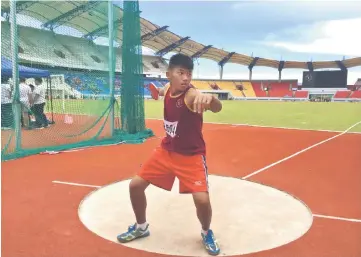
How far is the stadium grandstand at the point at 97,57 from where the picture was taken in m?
9.43

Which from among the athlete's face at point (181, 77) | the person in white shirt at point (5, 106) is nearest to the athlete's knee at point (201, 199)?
the athlete's face at point (181, 77)

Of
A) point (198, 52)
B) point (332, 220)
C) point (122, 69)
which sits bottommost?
point (332, 220)

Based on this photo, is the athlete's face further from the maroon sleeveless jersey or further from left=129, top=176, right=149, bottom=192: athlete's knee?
left=129, top=176, right=149, bottom=192: athlete's knee

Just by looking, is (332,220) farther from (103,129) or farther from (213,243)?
(103,129)

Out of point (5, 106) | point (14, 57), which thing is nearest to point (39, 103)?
point (5, 106)

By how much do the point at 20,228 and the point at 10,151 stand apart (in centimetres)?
412

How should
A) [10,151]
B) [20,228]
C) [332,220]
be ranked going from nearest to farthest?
1. [20,228]
2. [332,220]
3. [10,151]

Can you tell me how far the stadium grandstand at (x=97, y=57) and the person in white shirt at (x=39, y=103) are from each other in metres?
0.61

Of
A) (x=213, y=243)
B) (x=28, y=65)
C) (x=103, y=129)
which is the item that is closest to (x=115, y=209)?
(x=213, y=243)

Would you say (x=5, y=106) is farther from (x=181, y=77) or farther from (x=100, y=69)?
(x=181, y=77)

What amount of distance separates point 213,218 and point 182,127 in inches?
49.0

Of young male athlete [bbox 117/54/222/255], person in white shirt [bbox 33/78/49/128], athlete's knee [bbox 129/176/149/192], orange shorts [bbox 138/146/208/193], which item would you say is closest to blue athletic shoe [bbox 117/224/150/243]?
young male athlete [bbox 117/54/222/255]

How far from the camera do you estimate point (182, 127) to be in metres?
3.05

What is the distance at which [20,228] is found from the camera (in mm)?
3438
